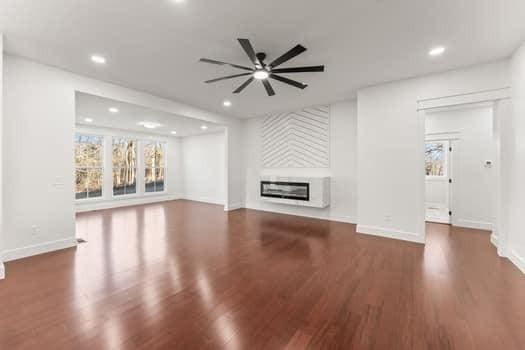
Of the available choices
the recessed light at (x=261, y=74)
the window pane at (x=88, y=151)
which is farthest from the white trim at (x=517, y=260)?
the window pane at (x=88, y=151)

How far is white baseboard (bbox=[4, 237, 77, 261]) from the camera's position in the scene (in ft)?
10.6

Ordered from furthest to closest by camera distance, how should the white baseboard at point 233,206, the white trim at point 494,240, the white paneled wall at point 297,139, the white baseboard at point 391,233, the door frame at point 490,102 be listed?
the white baseboard at point 233,206, the white paneled wall at point 297,139, the white baseboard at point 391,233, the white trim at point 494,240, the door frame at point 490,102

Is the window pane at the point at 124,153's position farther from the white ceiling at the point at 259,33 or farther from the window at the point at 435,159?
the window at the point at 435,159

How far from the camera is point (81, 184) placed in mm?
7176

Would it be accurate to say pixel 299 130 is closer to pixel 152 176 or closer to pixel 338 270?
pixel 338 270

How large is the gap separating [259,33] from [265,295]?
10.3 ft

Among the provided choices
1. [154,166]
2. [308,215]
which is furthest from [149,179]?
[308,215]

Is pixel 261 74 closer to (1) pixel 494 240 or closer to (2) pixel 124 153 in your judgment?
(1) pixel 494 240

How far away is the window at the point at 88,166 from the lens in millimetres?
7105

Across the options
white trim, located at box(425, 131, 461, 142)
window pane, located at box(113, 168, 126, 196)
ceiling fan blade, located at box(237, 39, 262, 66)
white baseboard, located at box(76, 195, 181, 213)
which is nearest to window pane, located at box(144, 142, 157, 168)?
window pane, located at box(113, 168, 126, 196)

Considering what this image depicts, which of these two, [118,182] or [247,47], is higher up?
[247,47]

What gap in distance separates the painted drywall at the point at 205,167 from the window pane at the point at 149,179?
4.34ft

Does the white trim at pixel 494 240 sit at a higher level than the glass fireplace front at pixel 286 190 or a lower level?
lower

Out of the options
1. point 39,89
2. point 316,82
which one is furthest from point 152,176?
point 316,82
